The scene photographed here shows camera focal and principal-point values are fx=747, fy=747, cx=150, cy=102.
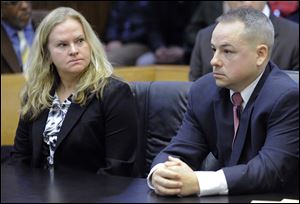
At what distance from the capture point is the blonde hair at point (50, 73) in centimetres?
325

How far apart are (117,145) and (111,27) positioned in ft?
11.0

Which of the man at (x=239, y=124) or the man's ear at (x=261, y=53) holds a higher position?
the man's ear at (x=261, y=53)

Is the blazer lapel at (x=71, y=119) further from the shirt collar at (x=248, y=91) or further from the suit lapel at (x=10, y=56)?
the suit lapel at (x=10, y=56)

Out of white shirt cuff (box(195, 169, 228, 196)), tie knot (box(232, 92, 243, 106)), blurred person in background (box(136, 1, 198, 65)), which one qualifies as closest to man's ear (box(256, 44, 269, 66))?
tie knot (box(232, 92, 243, 106))

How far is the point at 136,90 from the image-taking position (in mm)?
3648

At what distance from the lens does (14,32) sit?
5492 mm

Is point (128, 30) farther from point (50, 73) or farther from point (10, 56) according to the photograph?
point (50, 73)

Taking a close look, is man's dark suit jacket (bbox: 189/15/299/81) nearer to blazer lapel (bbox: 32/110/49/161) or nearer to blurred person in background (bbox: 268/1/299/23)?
blurred person in background (bbox: 268/1/299/23)

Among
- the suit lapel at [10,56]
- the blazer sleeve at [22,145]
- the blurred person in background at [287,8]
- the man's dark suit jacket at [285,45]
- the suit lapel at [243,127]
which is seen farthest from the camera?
the blurred person in background at [287,8]

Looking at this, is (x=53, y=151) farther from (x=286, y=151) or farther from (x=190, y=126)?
(x=286, y=151)

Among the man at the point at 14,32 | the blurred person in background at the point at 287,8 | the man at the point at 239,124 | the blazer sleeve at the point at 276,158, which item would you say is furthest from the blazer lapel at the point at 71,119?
the blurred person in background at the point at 287,8

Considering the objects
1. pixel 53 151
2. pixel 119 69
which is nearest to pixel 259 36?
pixel 53 151

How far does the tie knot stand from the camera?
104 inches

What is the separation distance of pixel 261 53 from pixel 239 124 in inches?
10.3
